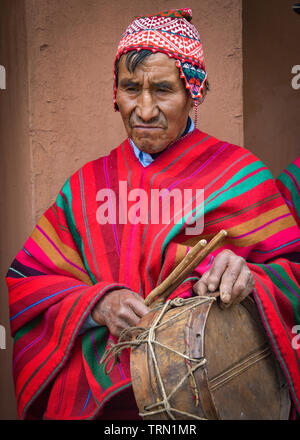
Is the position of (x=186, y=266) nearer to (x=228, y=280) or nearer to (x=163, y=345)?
(x=228, y=280)

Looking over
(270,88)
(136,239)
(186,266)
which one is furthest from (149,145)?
(270,88)

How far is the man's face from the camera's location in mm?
2404

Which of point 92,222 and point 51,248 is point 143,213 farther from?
point 51,248

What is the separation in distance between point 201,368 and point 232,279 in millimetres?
345

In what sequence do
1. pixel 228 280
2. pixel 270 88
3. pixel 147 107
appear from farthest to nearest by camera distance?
pixel 270 88, pixel 147 107, pixel 228 280

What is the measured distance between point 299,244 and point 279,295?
277 mm

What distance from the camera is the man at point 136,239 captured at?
2221 millimetres

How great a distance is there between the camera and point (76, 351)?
231cm

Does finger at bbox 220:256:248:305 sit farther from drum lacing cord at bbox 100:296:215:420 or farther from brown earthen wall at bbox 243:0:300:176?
brown earthen wall at bbox 243:0:300:176

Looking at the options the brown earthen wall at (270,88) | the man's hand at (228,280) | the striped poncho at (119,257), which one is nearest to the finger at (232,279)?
the man's hand at (228,280)

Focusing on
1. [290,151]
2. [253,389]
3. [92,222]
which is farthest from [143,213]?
[290,151]

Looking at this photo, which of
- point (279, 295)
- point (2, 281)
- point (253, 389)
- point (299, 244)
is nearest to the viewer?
point (253, 389)

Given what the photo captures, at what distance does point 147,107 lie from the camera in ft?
7.87

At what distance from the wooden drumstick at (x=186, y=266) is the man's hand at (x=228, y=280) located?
53 millimetres
